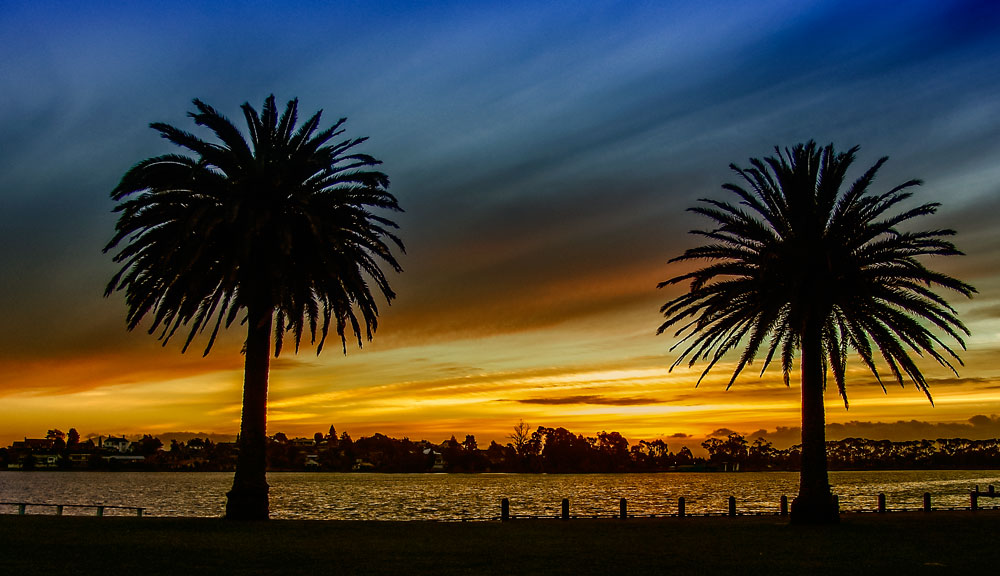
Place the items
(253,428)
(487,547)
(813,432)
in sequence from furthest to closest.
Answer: (813,432) → (253,428) → (487,547)

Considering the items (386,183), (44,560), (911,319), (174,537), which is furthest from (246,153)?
(911,319)

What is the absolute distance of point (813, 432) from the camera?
31.8 meters

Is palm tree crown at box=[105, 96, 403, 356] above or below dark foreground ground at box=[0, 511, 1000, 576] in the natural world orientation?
above

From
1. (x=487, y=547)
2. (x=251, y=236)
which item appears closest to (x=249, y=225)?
(x=251, y=236)

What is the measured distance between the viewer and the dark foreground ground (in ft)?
57.9

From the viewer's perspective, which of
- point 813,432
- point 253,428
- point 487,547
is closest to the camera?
point 487,547

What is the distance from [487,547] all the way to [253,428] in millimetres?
11770

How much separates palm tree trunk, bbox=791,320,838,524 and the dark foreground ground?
1309 mm

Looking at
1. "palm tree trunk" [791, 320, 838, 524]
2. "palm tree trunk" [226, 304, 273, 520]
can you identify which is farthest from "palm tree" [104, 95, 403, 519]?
"palm tree trunk" [791, 320, 838, 524]

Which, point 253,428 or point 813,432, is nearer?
point 253,428

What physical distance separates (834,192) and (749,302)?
202 inches

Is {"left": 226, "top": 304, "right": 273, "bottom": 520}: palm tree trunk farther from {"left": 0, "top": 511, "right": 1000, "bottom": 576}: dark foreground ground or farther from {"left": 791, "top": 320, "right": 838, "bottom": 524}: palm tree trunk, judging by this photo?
{"left": 791, "top": 320, "right": 838, "bottom": 524}: palm tree trunk

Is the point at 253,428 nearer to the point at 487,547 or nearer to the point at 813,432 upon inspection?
the point at 487,547

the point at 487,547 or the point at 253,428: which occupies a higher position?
the point at 253,428
